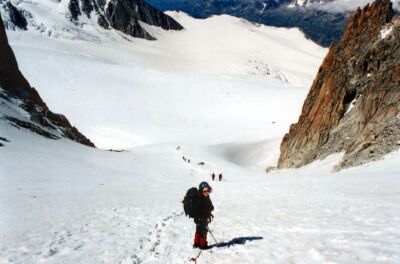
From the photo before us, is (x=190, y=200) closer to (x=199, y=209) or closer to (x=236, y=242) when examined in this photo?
(x=199, y=209)

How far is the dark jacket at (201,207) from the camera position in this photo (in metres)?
12.7

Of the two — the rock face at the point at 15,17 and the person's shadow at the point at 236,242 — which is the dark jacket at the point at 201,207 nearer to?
the person's shadow at the point at 236,242

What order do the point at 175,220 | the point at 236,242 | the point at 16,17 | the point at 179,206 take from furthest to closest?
the point at 16,17 < the point at 179,206 < the point at 175,220 < the point at 236,242

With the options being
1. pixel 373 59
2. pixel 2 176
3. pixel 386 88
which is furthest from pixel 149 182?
pixel 373 59

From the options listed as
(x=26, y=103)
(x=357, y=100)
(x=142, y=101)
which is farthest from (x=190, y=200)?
(x=142, y=101)

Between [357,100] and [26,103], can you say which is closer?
[357,100]

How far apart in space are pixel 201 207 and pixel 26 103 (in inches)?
1827

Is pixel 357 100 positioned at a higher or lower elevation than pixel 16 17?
lower

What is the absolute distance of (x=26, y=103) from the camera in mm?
54000

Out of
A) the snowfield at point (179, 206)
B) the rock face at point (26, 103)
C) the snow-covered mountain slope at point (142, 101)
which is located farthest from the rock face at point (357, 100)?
the rock face at point (26, 103)

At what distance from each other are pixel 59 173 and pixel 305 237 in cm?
2261

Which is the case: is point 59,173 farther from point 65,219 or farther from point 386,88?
point 386,88

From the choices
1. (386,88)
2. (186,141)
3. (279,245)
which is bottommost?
(186,141)

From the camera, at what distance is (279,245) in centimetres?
1183
